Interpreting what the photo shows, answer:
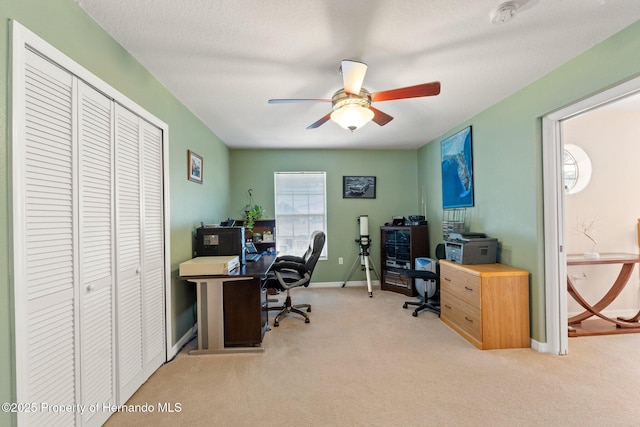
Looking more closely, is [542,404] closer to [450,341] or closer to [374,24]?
[450,341]

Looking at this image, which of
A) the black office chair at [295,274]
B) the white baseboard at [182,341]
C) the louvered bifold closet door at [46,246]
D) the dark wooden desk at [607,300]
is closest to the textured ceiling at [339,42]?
the louvered bifold closet door at [46,246]

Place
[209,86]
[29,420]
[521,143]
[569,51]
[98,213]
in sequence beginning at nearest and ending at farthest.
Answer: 1. [29,420]
2. [98,213]
3. [569,51]
4. [209,86]
5. [521,143]

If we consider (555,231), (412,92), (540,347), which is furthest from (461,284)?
(412,92)

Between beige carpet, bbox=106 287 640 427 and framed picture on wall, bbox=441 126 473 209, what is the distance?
1.75m

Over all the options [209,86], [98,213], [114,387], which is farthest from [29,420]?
[209,86]

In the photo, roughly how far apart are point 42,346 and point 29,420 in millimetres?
288

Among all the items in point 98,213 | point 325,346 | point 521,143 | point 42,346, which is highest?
point 521,143

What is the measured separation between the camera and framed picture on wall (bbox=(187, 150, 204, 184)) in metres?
2.96

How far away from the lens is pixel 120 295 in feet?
5.98

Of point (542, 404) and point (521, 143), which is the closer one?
point (542, 404)

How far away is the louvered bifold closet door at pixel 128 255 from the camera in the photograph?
5.98ft

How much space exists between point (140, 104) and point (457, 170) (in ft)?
11.9

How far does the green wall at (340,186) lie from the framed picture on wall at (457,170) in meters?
1.03

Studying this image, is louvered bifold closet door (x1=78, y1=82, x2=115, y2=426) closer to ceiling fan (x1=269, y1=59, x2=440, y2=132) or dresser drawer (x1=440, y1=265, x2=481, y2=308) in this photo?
ceiling fan (x1=269, y1=59, x2=440, y2=132)
